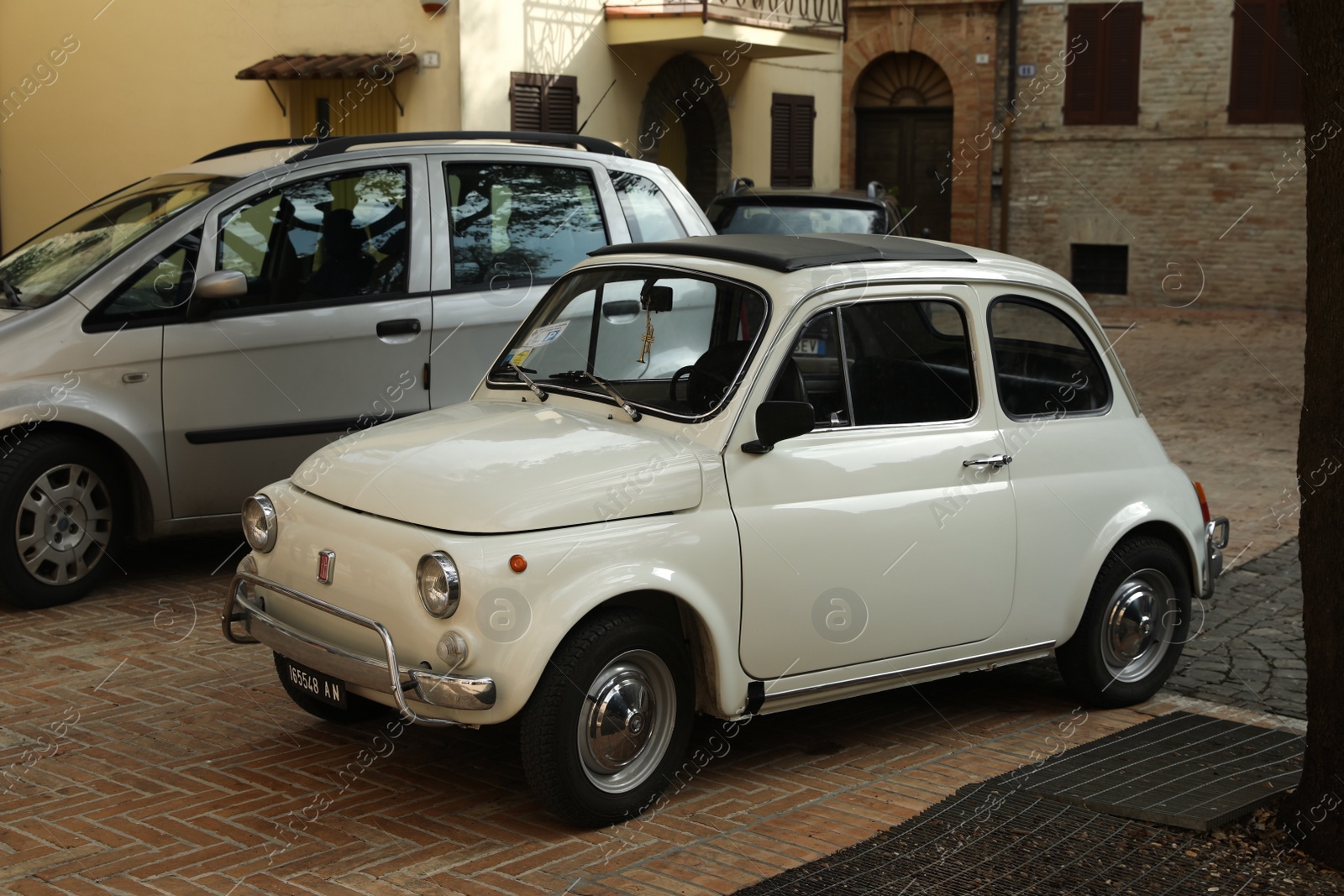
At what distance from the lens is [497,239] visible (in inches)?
313

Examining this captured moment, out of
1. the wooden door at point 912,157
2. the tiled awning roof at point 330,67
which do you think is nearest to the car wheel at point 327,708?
the tiled awning roof at point 330,67

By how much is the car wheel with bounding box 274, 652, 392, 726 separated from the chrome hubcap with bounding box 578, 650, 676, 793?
1034mm

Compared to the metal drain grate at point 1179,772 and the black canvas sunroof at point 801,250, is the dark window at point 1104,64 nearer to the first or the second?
the black canvas sunroof at point 801,250

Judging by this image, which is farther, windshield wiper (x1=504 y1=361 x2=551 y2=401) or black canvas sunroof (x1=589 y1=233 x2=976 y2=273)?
windshield wiper (x1=504 y1=361 x2=551 y2=401)

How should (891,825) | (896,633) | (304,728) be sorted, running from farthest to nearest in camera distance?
1. (304,728)
2. (896,633)
3. (891,825)

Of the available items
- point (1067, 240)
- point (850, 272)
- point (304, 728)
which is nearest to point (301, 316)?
point (304, 728)

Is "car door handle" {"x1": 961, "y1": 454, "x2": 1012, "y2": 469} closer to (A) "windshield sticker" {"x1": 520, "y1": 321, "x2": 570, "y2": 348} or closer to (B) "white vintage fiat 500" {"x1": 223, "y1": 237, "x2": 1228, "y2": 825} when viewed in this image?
(B) "white vintage fiat 500" {"x1": 223, "y1": 237, "x2": 1228, "y2": 825}

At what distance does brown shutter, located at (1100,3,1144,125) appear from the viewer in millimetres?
27406

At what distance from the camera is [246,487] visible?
→ 24.0 ft

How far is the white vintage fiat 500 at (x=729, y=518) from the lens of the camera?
174 inches

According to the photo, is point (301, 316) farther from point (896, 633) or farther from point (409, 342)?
point (896, 633)

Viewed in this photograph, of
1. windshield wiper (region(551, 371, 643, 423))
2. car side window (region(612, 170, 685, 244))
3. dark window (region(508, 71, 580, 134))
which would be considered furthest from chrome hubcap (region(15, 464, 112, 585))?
dark window (region(508, 71, 580, 134))

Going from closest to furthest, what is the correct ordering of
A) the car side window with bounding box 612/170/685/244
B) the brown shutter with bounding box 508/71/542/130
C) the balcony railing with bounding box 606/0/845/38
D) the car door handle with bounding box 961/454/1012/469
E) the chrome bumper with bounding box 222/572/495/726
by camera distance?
the chrome bumper with bounding box 222/572/495/726 → the car door handle with bounding box 961/454/1012/469 → the car side window with bounding box 612/170/685/244 → the brown shutter with bounding box 508/71/542/130 → the balcony railing with bounding box 606/0/845/38

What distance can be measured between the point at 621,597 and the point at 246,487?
11.0ft
